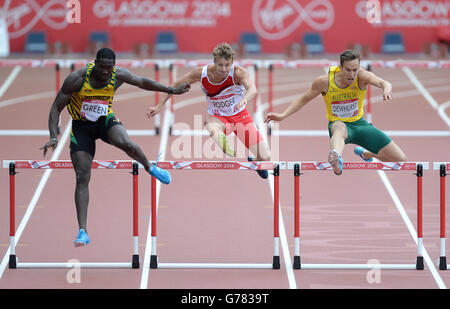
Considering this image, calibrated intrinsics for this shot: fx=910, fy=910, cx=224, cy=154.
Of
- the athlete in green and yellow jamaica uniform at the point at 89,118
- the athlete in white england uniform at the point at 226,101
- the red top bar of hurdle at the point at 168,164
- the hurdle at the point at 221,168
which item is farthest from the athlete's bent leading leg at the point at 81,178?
the athlete in white england uniform at the point at 226,101

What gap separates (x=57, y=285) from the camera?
9.18m

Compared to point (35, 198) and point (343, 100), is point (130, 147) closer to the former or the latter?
point (343, 100)

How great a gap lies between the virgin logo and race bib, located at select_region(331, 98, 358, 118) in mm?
13826

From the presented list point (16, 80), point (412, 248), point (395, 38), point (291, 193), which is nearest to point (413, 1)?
point (395, 38)

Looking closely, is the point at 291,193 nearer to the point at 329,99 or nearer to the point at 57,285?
the point at 329,99

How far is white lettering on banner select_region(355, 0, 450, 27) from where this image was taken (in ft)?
77.2

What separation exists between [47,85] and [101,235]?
973cm

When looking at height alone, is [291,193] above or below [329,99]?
below

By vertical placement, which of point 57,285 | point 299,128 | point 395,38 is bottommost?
point 57,285

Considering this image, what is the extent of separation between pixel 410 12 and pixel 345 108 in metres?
14.6

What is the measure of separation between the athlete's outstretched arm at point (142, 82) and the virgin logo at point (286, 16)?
14.5 metres

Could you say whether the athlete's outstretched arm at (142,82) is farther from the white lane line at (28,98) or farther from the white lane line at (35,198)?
the white lane line at (28,98)

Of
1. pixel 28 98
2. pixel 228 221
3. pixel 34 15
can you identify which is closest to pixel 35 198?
pixel 228 221

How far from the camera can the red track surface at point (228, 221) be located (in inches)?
375
